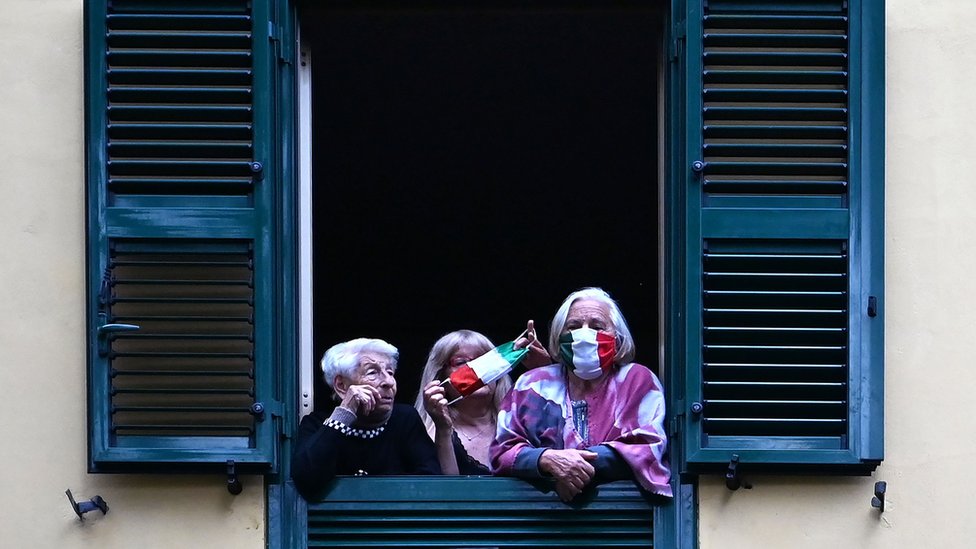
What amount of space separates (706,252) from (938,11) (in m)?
1.02

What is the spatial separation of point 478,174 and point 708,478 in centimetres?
335

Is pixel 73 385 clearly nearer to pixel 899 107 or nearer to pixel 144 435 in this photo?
pixel 144 435

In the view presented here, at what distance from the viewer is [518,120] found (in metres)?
7.41

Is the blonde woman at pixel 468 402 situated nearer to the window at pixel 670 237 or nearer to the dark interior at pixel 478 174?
the window at pixel 670 237

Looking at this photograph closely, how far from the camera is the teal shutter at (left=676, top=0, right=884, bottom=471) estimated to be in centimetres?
463

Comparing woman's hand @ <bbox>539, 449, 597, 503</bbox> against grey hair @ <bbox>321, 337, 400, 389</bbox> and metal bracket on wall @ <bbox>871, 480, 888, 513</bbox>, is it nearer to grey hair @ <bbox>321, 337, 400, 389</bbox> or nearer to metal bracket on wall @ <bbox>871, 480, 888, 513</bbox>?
grey hair @ <bbox>321, 337, 400, 389</bbox>

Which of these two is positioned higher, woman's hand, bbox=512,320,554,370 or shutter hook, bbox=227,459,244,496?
woman's hand, bbox=512,320,554,370

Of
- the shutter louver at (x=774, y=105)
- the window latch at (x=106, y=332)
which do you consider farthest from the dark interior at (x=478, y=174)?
the window latch at (x=106, y=332)

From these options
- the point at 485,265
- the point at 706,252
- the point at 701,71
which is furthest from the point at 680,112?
the point at 485,265

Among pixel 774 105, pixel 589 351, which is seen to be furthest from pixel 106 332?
pixel 774 105

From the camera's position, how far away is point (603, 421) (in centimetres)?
478

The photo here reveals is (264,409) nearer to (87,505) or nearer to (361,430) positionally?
(361,430)

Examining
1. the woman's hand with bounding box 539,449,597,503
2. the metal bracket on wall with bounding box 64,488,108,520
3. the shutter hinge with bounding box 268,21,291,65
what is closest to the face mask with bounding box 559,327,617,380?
the woman's hand with bounding box 539,449,597,503

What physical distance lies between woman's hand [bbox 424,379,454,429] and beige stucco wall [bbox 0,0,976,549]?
55 cm
